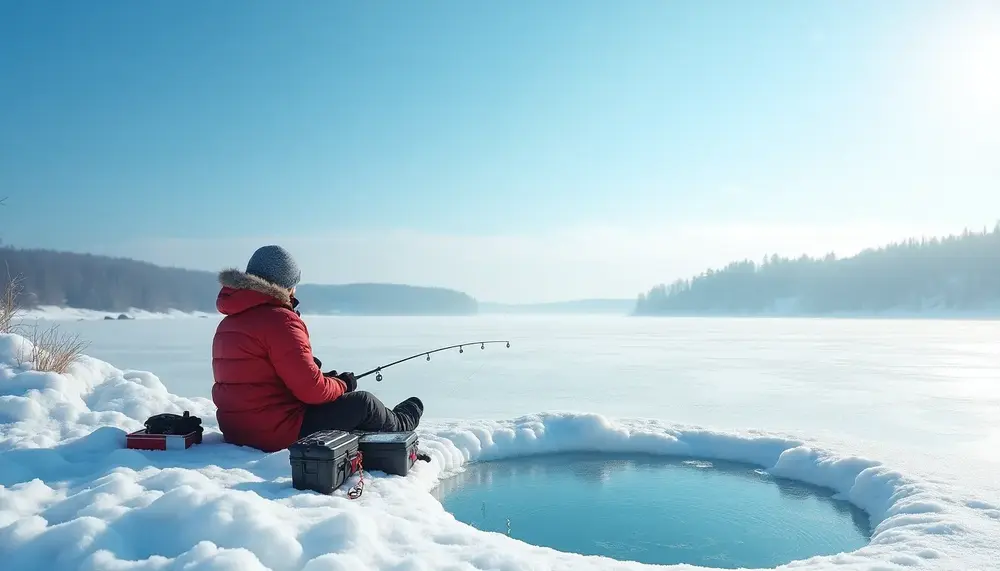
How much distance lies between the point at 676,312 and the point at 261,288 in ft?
306

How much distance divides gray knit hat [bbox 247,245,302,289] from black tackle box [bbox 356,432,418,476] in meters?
1.10

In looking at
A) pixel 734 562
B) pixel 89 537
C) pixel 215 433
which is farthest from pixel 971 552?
pixel 215 433

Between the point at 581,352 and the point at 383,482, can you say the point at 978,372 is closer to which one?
the point at 581,352

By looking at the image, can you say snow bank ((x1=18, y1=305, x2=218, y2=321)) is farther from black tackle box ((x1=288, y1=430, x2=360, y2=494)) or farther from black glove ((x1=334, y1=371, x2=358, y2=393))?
black tackle box ((x1=288, y1=430, x2=360, y2=494))

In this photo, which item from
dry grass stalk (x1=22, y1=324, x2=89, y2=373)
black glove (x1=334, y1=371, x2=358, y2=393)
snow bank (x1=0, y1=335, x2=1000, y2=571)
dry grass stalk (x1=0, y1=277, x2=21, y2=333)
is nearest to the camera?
snow bank (x1=0, y1=335, x2=1000, y2=571)

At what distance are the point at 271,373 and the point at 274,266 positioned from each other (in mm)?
657

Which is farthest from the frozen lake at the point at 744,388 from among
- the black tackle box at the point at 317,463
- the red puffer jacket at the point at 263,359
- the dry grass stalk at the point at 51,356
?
the black tackle box at the point at 317,463

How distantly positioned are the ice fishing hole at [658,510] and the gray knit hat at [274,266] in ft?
6.51

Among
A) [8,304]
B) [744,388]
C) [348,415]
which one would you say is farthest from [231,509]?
[744,388]

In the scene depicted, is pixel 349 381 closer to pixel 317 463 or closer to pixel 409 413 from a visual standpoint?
pixel 409 413

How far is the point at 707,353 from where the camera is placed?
18219 mm

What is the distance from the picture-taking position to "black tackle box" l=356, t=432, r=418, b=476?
146 inches

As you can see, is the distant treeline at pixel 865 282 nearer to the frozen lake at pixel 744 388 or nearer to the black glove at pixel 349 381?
the frozen lake at pixel 744 388

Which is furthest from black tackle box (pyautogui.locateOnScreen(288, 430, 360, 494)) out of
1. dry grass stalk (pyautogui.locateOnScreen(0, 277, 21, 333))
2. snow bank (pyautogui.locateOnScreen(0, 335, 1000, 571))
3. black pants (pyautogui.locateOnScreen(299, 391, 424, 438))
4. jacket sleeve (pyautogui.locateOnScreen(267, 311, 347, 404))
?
dry grass stalk (pyautogui.locateOnScreen(0, 277, 21, 333))
